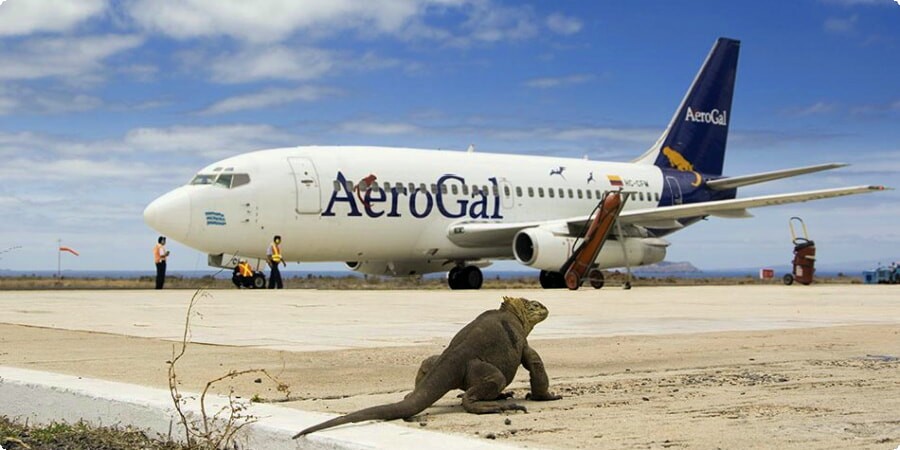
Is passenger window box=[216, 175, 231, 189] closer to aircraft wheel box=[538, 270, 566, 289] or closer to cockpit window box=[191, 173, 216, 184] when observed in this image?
cockpit window box=[191, 173, 216, 184]

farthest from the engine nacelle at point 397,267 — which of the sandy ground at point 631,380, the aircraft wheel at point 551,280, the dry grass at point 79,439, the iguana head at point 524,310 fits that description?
the dry grass at point 79,439

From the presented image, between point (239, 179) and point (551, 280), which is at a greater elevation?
point (239, 179)

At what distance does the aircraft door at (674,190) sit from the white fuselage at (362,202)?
322cm

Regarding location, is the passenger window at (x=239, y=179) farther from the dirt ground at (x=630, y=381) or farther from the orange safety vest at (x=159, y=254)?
the dirt ground at (x=630, y=381)

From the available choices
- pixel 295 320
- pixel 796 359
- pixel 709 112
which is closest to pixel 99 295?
pixel 295 320

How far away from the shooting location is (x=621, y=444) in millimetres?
4262

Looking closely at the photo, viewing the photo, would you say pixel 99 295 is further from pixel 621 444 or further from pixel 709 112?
Answer: pixel 709 112

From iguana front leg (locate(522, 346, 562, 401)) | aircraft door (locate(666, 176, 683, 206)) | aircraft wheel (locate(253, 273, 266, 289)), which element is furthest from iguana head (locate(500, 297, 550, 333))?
aircraft door (locate(666, 176, 683, 206))

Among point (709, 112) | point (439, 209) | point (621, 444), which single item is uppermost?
point (709, 112)

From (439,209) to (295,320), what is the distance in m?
13.1

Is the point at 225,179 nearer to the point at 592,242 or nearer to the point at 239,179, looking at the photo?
the point at 239,179

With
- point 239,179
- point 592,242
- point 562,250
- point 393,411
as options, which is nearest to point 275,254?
point 239,179

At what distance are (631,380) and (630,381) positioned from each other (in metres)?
0.06

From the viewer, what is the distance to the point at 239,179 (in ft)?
71.5
